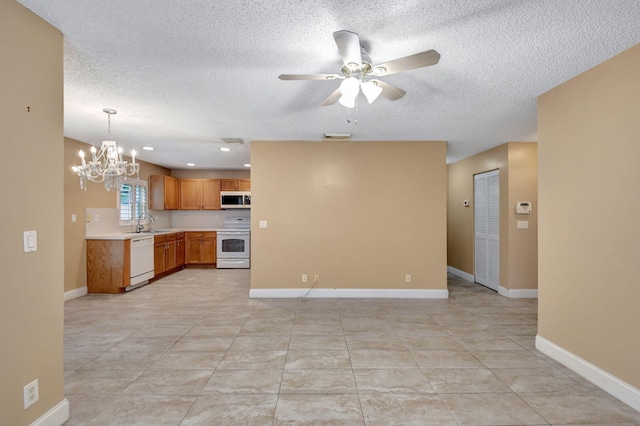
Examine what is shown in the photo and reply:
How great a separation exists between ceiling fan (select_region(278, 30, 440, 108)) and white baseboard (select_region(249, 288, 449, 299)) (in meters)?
3.17

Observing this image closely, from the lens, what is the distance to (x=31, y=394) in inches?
66.0

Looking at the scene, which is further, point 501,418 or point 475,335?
point 475,335

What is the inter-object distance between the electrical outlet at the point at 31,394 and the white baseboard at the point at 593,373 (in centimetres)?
377

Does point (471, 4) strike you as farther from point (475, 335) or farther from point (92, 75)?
point (475, 335)

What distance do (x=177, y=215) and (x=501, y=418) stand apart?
26.0 ft

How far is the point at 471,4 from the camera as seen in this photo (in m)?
1.65

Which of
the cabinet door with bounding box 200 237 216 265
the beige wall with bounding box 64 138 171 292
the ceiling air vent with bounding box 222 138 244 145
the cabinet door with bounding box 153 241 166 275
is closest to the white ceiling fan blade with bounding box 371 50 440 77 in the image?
the ceiling air vent with bounding box 222 138 244 145

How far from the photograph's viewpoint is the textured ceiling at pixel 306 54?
171 cm

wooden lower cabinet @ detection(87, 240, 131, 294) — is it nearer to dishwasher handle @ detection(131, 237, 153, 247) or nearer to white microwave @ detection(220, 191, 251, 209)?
dishwasher handle @ detection(131, 237, 153, 247)

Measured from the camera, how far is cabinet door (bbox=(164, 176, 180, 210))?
279 inches

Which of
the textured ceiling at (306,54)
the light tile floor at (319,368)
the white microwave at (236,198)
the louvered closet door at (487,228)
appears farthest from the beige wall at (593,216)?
the white microwave at (236,198)

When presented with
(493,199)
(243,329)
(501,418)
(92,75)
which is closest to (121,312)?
(243,329)

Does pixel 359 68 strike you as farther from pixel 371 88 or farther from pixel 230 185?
pixel 230 185

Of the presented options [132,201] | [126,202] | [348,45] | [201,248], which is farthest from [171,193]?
[348,45]
